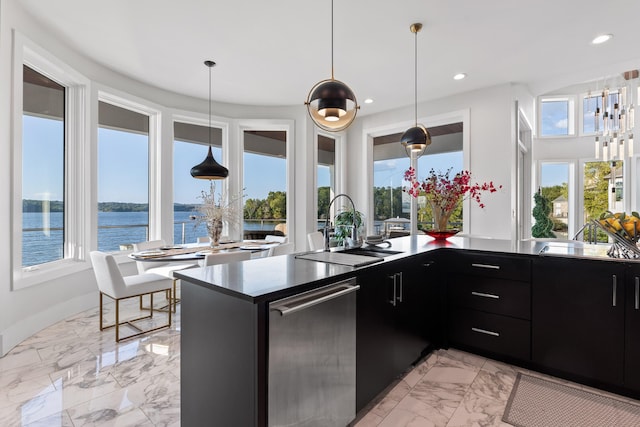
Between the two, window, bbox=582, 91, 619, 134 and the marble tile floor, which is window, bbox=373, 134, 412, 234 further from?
the marble tile floor

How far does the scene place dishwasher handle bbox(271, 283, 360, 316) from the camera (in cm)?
135

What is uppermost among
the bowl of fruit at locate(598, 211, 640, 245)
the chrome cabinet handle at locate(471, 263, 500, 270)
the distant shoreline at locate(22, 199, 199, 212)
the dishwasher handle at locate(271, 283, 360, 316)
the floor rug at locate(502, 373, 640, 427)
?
the distant shoreline at locate(22, 199, 199, 212)

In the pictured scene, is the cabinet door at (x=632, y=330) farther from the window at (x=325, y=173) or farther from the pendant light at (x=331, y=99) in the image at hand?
the window at (x=325, y=173)

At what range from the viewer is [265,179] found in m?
5.98

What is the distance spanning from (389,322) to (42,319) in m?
3.52

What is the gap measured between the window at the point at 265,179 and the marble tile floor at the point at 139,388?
3153 mm

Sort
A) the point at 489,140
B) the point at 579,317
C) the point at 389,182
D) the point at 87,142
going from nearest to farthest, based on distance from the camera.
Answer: the point at 579,317 < the point at 87,142 < the point at 489,140 < the point at 389,182

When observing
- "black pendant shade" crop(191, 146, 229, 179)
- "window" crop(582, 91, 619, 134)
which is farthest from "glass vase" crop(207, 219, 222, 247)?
"window" crop(582, 91, 619, 134)

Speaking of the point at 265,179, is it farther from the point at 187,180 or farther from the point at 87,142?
the point at 87,142

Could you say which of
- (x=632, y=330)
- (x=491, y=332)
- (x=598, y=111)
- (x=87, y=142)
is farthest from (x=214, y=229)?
(x=598, y=111)

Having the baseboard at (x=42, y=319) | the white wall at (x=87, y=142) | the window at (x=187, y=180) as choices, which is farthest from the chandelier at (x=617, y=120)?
the baseboard at (x=42, y=319)

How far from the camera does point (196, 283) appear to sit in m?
1.54

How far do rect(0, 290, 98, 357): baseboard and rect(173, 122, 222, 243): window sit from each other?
150cm

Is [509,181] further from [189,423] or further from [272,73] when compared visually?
[189,423]
